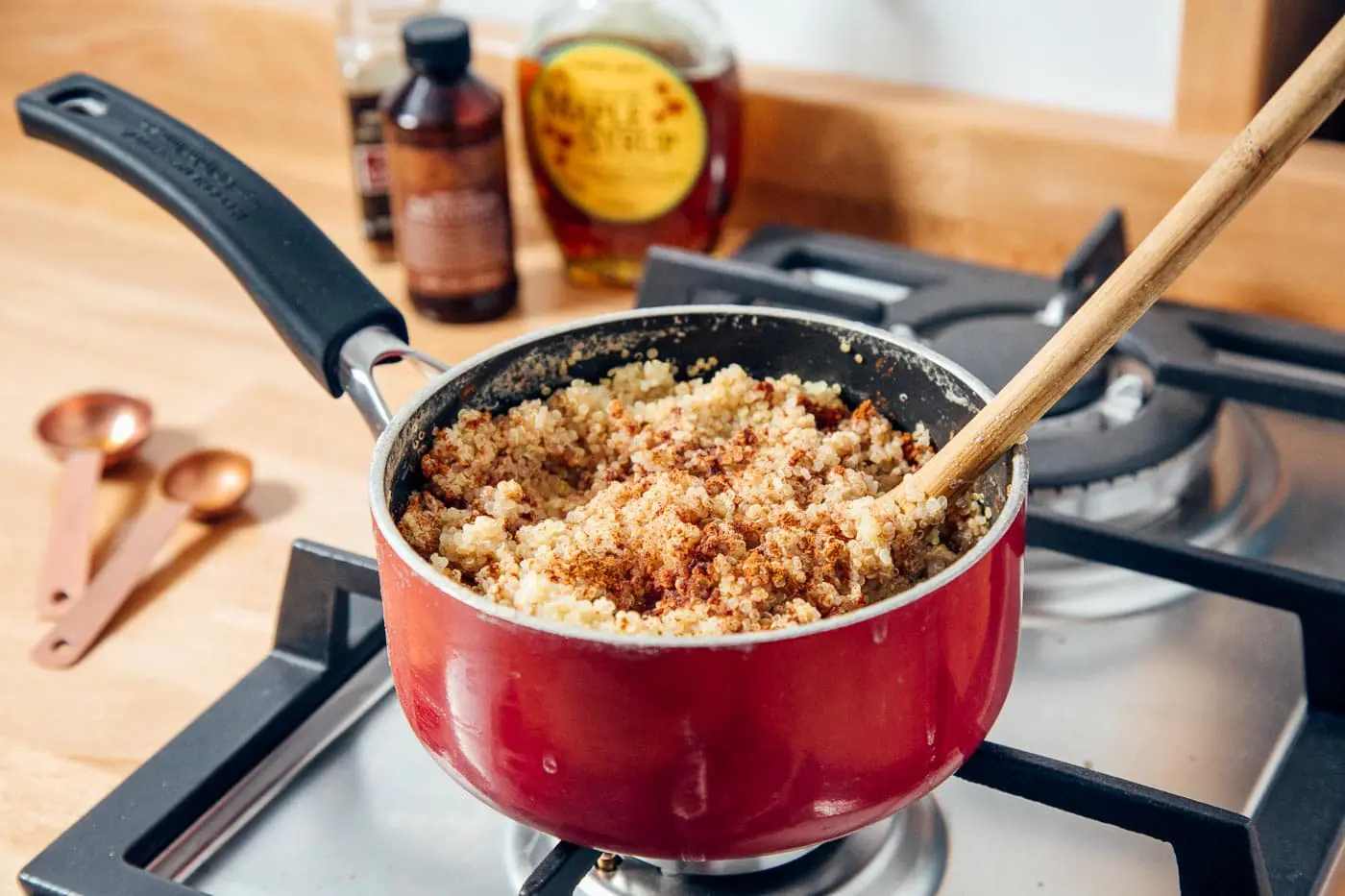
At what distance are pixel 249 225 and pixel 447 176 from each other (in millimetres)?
283

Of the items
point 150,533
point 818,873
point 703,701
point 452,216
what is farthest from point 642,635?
point 452,216

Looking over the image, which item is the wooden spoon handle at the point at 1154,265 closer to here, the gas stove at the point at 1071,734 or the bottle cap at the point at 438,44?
the gas stove at the point at 1071,734

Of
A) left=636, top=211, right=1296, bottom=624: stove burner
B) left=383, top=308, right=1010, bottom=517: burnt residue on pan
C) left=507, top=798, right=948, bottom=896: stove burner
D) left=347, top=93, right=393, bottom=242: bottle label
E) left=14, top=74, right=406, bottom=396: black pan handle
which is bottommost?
left=507, top=798, right=948, bottom=896: stove burner

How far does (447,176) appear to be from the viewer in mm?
925

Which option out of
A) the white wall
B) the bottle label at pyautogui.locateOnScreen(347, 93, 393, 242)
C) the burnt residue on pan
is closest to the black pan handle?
the burnt residue on pan

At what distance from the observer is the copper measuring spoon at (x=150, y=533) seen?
0.72 m

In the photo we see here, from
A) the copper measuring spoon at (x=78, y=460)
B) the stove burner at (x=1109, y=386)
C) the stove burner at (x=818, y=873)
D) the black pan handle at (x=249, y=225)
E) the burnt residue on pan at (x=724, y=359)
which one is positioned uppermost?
the black pan handle at (x=249, y=225)

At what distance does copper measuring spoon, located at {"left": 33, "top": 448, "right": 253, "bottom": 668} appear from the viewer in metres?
0.72

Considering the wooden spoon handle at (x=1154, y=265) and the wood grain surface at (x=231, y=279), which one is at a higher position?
the wooden spoon handle at (x=1154, y=265)

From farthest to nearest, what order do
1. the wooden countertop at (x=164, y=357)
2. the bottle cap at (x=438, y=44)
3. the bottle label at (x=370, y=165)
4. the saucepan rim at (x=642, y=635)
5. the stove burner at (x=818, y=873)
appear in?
the bottle label at (x=370, y=165) → the bottle cap at (x=438, y=44) → the wooden countertop at (x=164, y=357) → the stove burner at (x=818, y=873) → the saucepan rim at (x=642, y=635)

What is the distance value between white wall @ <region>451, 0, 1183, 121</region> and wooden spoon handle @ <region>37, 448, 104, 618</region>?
0.57 meters

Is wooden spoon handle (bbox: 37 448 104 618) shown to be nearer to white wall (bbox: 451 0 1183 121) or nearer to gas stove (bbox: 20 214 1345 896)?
gas stove (bbox: 20 214 1345 896)

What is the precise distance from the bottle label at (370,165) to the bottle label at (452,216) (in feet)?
0.22

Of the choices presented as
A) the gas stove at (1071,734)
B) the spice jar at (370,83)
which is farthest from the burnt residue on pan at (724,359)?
the spice jar at (370,83)
